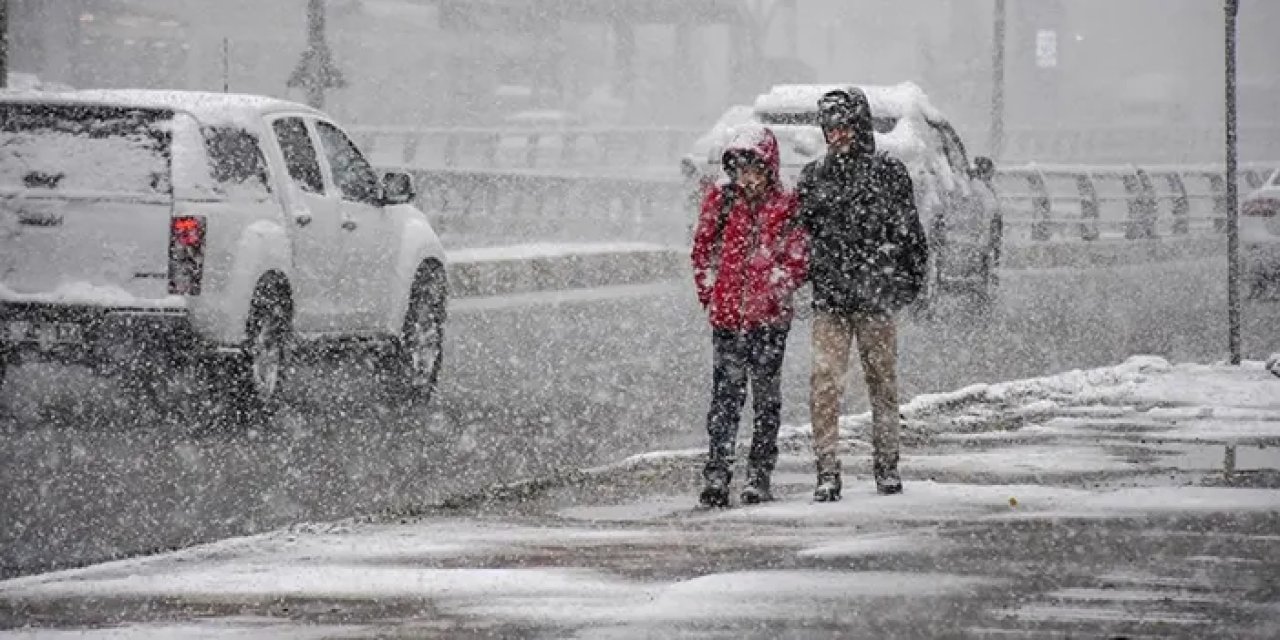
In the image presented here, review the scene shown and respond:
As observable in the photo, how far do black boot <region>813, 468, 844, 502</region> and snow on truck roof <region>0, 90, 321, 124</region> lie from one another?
188 inches

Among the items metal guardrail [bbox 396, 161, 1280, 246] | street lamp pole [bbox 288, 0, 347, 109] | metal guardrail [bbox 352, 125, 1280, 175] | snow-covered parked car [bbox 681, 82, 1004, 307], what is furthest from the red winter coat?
metal guardrail [bbox 352, 125, 1280, 175]

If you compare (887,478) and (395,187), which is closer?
(887,478)

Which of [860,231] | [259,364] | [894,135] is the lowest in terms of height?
[259,364]

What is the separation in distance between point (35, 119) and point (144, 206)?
2.62 feet

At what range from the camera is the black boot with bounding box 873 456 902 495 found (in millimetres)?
10734

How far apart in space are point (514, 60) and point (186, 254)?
65.3 metres

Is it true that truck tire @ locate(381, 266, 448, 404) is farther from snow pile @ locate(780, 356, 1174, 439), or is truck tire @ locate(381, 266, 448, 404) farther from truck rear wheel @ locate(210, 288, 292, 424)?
snow pile @ locate(780, 356, 1174, 439)

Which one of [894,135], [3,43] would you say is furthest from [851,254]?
[894,135]

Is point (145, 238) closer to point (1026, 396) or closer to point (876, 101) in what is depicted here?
point (1026, 396)

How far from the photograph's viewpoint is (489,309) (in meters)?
24.1

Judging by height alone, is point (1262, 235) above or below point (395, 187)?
below

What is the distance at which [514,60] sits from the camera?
78312 millimetres

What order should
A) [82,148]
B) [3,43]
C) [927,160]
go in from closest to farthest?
[82,148], [3,43], [927,160]

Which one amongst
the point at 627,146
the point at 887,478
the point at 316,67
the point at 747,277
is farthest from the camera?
the point at 627,146
